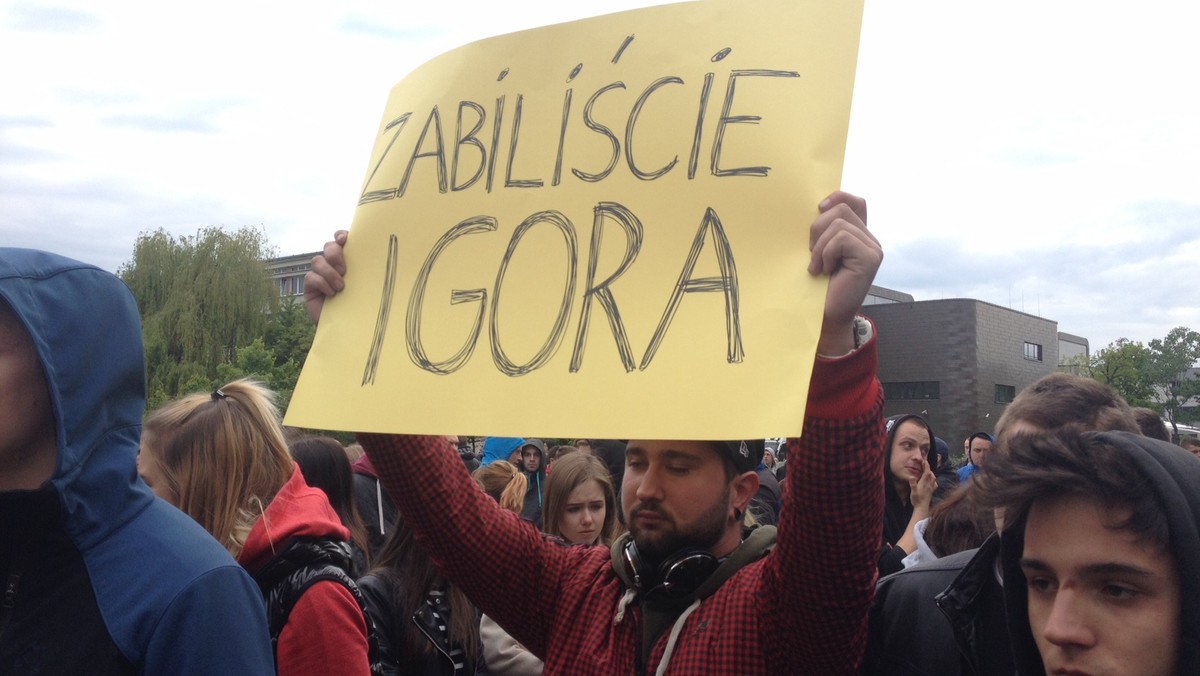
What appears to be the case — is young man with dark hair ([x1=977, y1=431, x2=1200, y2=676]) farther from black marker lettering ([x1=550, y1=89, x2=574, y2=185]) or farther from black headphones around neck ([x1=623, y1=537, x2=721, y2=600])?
black marker lettering ([x1=550, y1=89, x2=574, y2=185])

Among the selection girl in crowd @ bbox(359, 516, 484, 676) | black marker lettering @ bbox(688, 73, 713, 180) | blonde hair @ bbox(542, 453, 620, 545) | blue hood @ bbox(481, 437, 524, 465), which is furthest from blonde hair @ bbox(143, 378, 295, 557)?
blue hood @ bbox(481, 437, 524, 465)

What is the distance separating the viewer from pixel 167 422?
2.85 m

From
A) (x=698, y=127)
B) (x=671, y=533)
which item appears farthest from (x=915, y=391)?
(x=698, y=127)

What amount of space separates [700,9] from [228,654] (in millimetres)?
1506

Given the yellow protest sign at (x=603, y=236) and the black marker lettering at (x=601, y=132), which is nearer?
the yellow protest sign at (x=603, y=236)

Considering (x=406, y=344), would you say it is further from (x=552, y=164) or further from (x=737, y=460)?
(x=737, y=460)

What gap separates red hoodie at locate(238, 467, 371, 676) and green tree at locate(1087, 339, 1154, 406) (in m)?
45.3

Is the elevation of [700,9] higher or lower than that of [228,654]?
higher

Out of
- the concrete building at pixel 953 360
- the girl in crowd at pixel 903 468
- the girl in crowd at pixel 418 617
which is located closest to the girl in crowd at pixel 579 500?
the girl in crowd at pixel 418 617

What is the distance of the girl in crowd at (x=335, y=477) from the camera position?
3975 millimetres

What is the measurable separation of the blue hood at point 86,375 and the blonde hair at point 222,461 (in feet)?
3.01

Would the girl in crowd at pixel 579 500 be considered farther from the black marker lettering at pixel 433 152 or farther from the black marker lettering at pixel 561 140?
the black marker lettering at pixel 561 140

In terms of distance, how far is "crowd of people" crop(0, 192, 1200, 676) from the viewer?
1601 millimetres

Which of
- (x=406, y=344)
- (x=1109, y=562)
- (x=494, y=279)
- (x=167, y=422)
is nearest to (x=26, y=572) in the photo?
(x=406, y=344)
